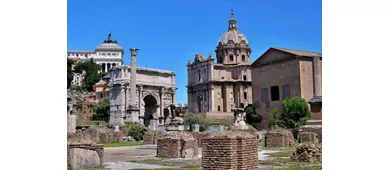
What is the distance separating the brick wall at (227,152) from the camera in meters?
6.69

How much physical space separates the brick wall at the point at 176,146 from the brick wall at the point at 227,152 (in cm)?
454

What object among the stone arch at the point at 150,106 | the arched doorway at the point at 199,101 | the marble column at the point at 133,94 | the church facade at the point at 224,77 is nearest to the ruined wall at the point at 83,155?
the marble column at the point at 133,94

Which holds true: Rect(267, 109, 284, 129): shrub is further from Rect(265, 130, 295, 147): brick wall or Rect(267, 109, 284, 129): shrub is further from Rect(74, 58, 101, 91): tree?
Rect(74, 58, 101, 91): tree

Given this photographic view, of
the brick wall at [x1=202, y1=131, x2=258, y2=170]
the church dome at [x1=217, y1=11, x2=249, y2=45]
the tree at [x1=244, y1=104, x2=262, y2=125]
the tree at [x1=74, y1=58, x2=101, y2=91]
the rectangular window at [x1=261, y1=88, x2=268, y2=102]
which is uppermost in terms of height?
the church dome at [x1=217, y1=11, x2=249, y2=45]

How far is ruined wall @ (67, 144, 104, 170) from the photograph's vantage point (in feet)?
27.3

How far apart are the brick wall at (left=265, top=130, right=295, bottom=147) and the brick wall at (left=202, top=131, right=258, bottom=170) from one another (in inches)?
394

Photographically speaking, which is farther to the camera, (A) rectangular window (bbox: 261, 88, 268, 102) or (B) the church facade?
(B) the church facade

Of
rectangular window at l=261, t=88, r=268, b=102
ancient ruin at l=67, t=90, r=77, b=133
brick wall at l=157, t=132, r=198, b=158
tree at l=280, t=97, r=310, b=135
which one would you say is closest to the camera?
brick wall at l=157, t=132, r=198, b=158

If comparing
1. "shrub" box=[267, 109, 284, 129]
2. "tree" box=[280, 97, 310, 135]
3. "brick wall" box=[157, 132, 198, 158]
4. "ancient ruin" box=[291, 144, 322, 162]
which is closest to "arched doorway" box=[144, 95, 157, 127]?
"shrub" box=[267, 109, 284, 129]

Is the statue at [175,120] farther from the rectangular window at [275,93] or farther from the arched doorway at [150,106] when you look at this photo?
the arched doorway at [150,106]

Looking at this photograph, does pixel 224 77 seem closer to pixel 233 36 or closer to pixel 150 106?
pixel 233 36

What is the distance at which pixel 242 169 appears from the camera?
6.73 metres

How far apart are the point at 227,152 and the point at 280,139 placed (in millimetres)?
10496

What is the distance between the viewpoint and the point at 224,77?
188ft
